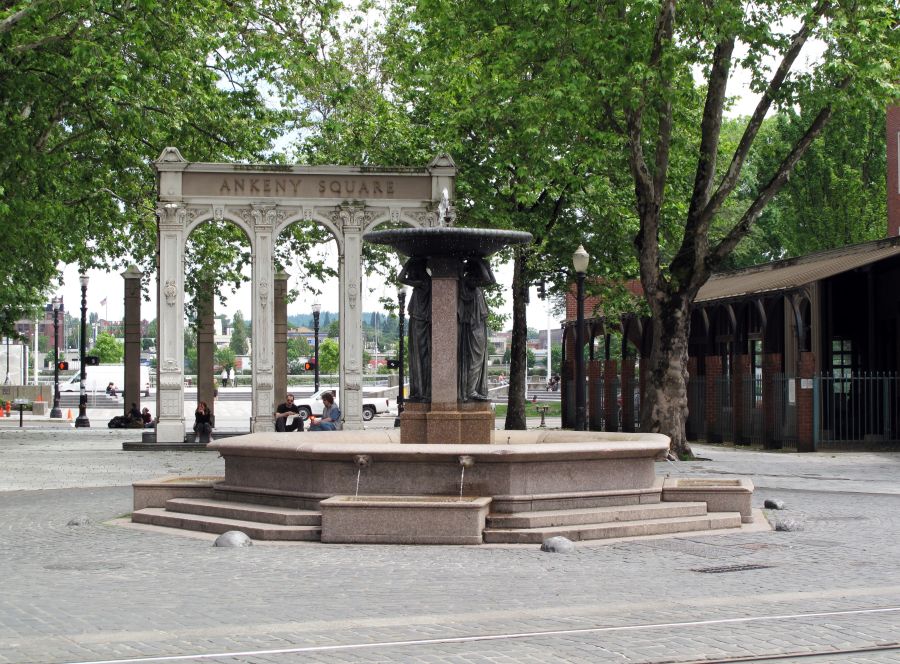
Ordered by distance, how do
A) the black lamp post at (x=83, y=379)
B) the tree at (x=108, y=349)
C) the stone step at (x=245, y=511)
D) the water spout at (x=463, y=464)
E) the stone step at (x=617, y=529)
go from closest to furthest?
the stone step at (x=617, y=529)
the water spout at (x=463, y=464)
the stone step at (x=245, y=511)
the black lamp post at (x=83, y=379)
the tree at (x=108, y=349)

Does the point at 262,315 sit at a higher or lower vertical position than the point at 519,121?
lower

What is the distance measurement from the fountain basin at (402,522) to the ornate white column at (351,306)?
18.9m

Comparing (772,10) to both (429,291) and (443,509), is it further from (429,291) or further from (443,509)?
(443,509)

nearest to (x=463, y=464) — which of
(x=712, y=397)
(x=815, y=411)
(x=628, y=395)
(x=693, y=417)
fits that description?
(x=815, y=411)

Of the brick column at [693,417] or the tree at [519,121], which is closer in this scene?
the tree at [519,121]

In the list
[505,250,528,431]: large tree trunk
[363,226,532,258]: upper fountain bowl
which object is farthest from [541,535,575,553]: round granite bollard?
[505,250,528,431]: large tree trunk

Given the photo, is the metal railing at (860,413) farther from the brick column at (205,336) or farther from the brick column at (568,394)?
the brick column at (205,336)

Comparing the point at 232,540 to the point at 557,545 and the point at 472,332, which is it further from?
the point at 472,332

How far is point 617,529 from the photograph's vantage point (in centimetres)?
1366

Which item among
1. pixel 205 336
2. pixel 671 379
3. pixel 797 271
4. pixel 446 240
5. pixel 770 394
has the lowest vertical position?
pixel 770 394

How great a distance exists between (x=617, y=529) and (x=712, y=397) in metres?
21.7

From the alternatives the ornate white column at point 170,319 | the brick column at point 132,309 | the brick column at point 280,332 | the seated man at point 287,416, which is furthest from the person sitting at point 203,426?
the brick column at point 132,309

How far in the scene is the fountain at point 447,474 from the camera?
13156 millimetres

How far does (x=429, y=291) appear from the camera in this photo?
638 inches
